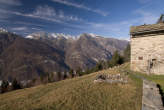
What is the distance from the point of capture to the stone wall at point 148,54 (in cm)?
1252

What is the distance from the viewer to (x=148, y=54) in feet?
42.9

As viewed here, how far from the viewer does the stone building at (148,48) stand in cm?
1252

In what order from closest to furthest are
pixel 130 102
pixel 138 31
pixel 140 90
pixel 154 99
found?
pixel 154 99
pixel 130 102
pixel 140 90
pixel 138 31

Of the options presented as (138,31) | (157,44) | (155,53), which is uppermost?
(138,31)

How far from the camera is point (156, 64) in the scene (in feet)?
41.8

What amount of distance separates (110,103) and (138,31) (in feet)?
37.5

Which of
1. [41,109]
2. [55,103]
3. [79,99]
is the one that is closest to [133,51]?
[79,99]

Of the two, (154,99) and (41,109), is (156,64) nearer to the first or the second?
(154,99)

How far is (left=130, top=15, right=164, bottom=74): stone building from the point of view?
12.5m

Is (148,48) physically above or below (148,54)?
above

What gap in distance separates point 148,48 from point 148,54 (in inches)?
31.5

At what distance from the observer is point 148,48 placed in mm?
13094

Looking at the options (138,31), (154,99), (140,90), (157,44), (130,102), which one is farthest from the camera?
(138,31)

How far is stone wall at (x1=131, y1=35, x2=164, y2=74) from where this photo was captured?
12523mm
